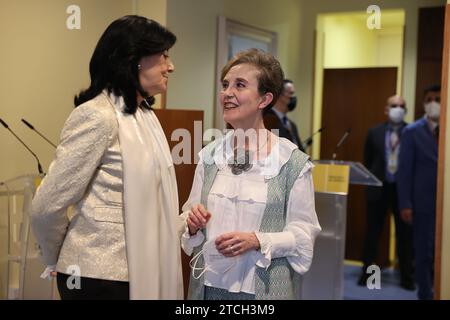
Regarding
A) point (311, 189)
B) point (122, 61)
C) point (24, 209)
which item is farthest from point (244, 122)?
point (24, 209)

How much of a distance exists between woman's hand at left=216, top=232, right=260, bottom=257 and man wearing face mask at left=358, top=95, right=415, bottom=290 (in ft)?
11.1

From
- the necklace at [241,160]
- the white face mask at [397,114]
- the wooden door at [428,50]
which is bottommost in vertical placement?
the necklace at [241,160]

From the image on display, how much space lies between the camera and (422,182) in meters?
4.04

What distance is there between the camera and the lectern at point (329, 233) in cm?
354

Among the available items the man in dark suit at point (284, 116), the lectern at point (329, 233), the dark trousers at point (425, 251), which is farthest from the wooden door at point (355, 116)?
the lectern at point (329, 233)

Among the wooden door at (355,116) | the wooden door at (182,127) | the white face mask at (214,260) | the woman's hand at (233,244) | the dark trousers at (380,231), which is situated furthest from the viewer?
the wooden door at (355,116)

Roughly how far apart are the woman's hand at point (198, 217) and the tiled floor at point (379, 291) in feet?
9.74

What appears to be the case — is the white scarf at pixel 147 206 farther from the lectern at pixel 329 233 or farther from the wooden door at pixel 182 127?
the lectern at pixel 329 233

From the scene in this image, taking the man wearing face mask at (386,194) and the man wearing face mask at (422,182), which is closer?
the man wearing face mask at (422,182)

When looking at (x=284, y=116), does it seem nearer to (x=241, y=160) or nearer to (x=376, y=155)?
(x=376, y=155)

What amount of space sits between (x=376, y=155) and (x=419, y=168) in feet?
3.15

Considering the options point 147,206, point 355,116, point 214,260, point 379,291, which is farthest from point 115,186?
point 355,116

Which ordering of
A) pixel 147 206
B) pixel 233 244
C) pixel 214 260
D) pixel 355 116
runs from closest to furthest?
1. pixel 147 206
2. pixel 233 244
3. pixel 214 260
4. pixel 355 116
